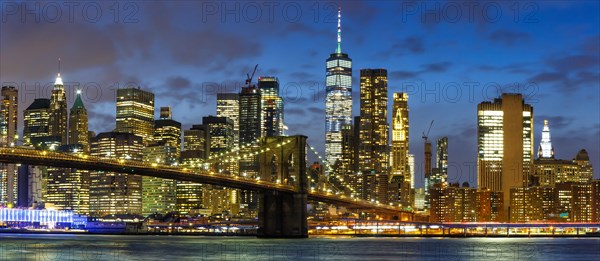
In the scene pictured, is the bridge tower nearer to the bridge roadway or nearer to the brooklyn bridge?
the brooklyn bridge

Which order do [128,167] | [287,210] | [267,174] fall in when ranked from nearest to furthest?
[128,167], [287,210], [267,174]

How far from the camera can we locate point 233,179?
89000 mm

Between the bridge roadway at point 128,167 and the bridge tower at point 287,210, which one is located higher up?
the bridge roadway at point 128,167

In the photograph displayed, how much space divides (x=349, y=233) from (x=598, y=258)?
7317 centimetres

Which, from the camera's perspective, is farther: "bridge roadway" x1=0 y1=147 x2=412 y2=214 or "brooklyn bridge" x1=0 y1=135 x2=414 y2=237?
"brooklyn bridge" x1=0 y1=135 x2=414 y2=237

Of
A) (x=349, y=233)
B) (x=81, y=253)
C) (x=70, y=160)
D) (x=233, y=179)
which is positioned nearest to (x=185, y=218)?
(x=349, y=233)

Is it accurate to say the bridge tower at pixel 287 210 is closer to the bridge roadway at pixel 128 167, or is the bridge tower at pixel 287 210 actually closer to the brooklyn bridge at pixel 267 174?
the brooklyn bridge at pixel 267 174

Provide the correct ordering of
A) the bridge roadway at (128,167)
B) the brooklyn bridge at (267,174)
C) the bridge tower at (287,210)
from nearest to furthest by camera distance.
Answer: the bridge roadway at (128,167) < the brooklyn bridge at (267,174) < the bridge tower at (287,210)

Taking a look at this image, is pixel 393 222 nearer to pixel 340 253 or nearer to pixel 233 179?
pixel 233 179

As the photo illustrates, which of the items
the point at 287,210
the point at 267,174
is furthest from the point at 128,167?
the point at 267,174

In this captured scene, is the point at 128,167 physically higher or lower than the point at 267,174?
higher

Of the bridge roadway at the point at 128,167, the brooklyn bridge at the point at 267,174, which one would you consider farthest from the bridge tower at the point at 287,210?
the bridge roadway at the point at 128,167

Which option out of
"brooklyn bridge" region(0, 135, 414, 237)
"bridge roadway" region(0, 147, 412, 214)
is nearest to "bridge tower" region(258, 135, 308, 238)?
"brooklyn bridge" region(0, 135, 414, 237)

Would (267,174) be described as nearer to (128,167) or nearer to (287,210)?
(287,210)
